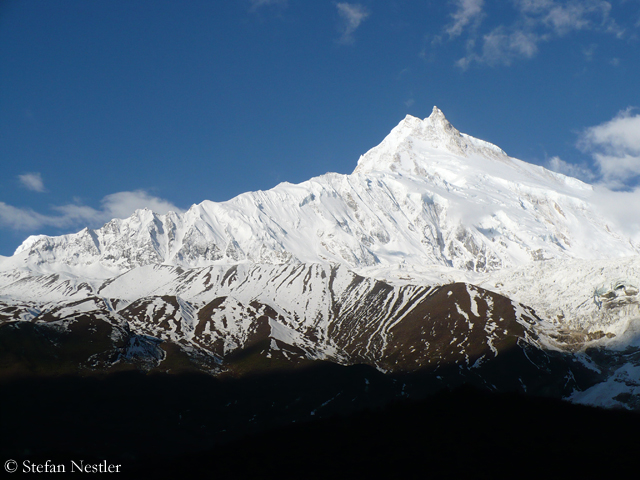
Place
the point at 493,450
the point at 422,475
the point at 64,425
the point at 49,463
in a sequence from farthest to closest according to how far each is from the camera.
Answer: the point at 64,425
the point at 49,463
the point at 493,450
the point at 422,475

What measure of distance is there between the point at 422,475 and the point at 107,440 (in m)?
116

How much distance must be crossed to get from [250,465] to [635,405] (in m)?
146

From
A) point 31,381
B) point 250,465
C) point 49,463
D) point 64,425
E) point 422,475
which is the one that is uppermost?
point 31,381

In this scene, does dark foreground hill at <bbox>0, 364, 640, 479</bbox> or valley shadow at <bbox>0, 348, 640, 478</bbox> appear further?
valley shadow at <bbox>0, 348, 640, 478</bbox>

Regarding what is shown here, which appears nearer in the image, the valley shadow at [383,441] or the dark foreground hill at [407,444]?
the dark foreground hill at [407,444]

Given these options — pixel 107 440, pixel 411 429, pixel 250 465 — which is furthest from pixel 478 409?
pixel 107 440

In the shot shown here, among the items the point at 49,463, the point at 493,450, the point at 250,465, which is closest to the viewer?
the point at 493,450

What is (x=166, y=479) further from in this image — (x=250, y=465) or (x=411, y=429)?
(x=411, y=429)

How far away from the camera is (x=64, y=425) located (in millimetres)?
162625

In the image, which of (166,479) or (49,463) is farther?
(49,463)

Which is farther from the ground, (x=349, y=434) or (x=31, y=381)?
(x=31, y=381)

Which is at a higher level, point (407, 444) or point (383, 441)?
point (383, 441)

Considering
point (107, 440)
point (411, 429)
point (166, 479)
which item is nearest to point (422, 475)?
point (411, 429)

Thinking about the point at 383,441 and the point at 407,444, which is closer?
the point at 407,444
